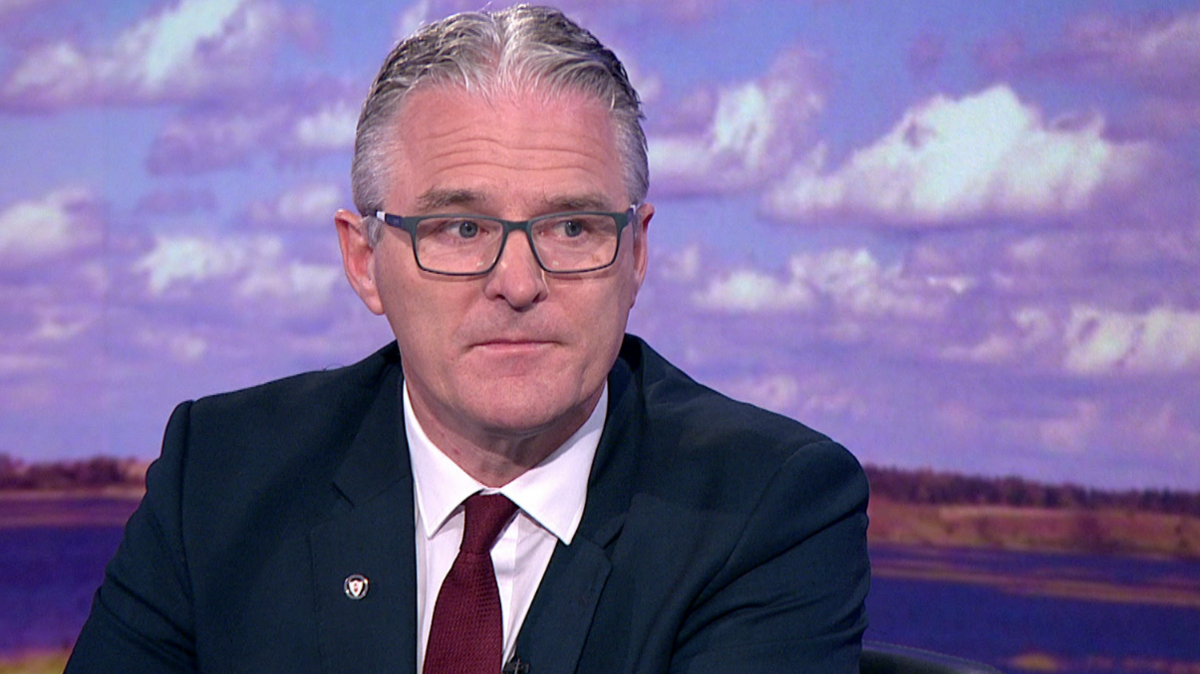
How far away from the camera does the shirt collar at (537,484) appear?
153cm

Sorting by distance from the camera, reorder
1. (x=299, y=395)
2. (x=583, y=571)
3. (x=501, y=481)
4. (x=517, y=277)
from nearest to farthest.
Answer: (x=517, y=277) < (x=583, y=571) < (x=501, y=481) < (x=299, y=395)

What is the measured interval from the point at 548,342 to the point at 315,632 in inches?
17.9

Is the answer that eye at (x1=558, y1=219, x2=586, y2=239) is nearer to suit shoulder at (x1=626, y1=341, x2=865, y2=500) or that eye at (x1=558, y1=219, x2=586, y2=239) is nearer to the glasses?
the glasses

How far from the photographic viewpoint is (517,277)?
53.7 inches

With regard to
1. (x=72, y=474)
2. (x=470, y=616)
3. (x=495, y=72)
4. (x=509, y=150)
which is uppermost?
(x=495, y=72)

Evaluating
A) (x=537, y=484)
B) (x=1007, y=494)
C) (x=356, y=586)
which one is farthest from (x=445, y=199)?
(x=1007, y=494)

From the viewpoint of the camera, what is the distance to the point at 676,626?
1.41 meters

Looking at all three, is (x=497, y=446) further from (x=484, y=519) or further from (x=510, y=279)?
(x=510, y=279)

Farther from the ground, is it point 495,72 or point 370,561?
point 495,72

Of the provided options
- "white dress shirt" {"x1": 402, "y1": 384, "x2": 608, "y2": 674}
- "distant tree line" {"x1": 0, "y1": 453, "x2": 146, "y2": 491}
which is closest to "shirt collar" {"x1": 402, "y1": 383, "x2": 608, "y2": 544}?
"white dress shirt" {"x1": 402, "y1": 384, "x2": 608, "y2": 674}

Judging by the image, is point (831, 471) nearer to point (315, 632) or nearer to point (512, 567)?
point (512, 567)

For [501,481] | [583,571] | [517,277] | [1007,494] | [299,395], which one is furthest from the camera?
[1007,494]

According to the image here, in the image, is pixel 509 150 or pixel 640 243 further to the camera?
pixel 640 243

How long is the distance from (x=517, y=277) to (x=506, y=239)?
0.05 metres
